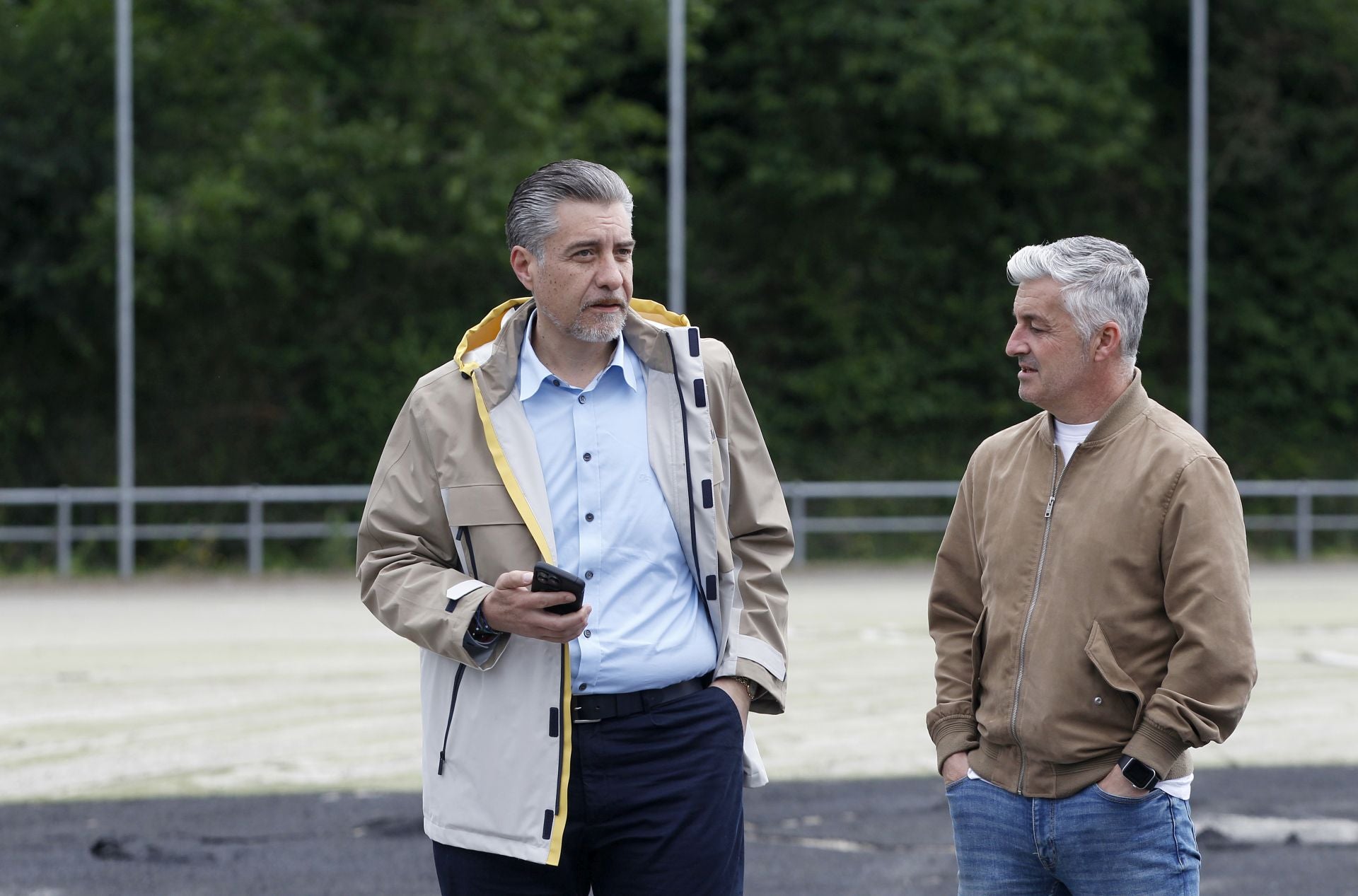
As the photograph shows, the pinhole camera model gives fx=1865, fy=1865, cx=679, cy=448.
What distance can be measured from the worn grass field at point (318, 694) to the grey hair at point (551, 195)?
5.09 metres

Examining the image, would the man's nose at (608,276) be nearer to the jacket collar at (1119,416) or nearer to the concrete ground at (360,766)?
the jacket collar at (1119,416)

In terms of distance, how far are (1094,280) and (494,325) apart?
46.7 inches

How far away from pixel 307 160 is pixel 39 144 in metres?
3.31

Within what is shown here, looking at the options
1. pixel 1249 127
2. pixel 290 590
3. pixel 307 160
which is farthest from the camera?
pixel 1249 127

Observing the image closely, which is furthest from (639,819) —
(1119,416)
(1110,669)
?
(1119,416)

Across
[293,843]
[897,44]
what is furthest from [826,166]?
[293,843]

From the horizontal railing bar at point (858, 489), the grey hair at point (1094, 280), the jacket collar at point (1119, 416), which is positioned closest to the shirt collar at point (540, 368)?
the grey hair at point (1094, 280)

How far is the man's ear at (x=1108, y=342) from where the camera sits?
3.47 m

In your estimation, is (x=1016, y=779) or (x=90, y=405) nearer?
(x=1016, y=779)

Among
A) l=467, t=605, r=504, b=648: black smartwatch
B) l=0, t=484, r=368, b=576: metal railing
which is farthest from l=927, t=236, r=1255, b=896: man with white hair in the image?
l=0, t=484, r=368, b=576: metal railing

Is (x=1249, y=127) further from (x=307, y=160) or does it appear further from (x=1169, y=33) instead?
(x=307, y=160)

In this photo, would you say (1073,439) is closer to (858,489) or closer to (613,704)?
(613,704)

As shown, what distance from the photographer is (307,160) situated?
22.8m

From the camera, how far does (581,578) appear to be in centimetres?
335
